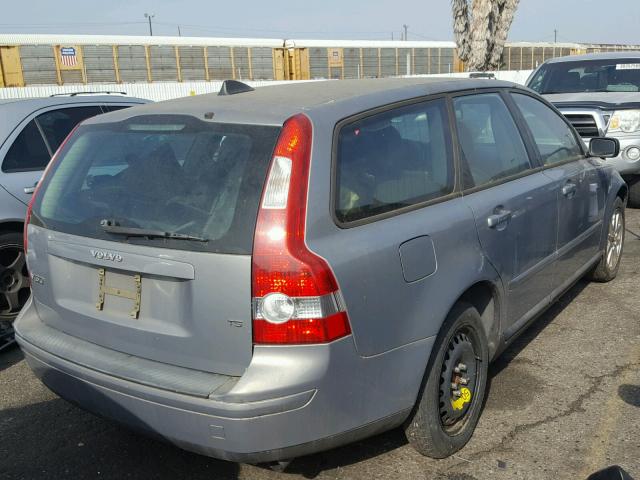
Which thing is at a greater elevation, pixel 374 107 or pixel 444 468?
pixel 374 107

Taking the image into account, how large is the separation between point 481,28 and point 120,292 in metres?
21.2

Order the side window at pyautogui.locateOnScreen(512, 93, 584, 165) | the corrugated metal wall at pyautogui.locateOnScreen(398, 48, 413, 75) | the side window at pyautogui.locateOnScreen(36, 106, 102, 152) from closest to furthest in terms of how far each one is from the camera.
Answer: the side window at pyautogui.locateOnScreen(512, 93, 584, 165) < the side window at pyautogui.locateOnScreen(36, 106, 102, 152) < the corrugated metal wall at pyautogui.locateOnScreen(398, 48, 413, 75)

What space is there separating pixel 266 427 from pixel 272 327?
35 centimetres

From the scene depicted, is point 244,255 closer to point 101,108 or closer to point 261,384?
point 261,384

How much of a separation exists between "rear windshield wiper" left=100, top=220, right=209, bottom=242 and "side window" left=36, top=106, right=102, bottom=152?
9.07ft

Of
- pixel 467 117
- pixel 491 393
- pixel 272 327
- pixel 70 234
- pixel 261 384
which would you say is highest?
pixel 467 117

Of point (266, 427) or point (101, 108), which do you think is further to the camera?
point (101, 108)

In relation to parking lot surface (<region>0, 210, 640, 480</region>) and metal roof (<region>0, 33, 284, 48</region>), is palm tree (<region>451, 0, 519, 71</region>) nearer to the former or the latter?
metal roof (<region>0, 33, 284, 48</region>)

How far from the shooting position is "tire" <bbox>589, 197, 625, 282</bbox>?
502 centimetres

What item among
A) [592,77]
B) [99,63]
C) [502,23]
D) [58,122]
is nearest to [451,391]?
[58,122]

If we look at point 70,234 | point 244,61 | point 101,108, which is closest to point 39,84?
point 244,61

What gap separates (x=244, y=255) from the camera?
223 cm

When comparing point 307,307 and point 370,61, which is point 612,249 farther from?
point 370,61

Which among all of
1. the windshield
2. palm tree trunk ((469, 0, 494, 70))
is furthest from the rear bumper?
palm tree trunk ((469, 0, 494, 70))
